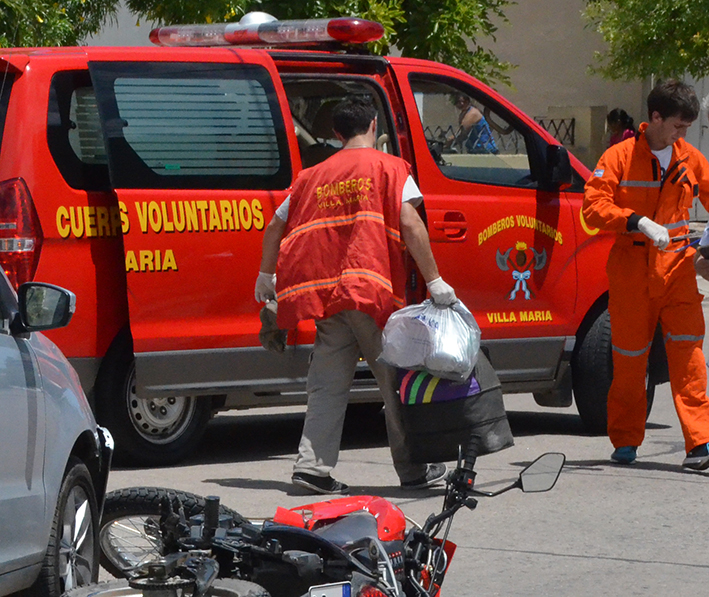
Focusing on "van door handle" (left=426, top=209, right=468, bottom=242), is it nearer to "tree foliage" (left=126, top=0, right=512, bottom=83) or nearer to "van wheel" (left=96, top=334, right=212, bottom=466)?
"van wheel" (left=96, top=334, right=212, bottom=466)

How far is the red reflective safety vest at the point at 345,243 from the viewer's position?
6000 millimetres

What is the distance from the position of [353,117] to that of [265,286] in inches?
34.7

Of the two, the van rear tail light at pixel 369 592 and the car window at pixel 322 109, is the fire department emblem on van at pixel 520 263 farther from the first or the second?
the van rear tail light at pixel 369 592

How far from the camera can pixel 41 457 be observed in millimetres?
3801

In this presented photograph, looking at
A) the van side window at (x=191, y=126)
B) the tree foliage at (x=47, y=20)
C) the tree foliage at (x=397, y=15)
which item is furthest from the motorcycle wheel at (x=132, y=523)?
the tree foliage at (x=397, y=15)

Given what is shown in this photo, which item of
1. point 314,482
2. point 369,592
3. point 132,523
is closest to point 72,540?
point 132,523

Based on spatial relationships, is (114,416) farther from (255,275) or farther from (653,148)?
(653,148)

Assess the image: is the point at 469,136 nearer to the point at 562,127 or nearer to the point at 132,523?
the point at 132,523

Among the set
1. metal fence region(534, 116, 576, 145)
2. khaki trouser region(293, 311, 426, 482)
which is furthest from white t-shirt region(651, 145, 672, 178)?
metal fence region(534, 116, 576, 145)

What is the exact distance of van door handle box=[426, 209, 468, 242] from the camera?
7.03m

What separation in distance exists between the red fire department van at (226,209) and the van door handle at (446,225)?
0.01 metres

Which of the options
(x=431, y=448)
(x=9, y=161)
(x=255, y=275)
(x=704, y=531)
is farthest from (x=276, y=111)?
(x=704, y=531)

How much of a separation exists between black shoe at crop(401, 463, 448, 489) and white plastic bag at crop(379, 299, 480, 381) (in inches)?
32.8

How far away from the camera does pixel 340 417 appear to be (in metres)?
6.26
